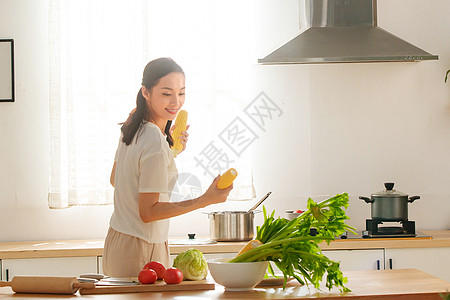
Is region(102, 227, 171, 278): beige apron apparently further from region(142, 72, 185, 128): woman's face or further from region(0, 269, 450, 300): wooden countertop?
region(142, 72, 185, 128): woman's face

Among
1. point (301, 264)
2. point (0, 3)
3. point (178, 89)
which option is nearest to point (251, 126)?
point (178, 89)

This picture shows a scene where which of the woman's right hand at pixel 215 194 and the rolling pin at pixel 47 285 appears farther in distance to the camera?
the woman's right hand at pixel 215 194

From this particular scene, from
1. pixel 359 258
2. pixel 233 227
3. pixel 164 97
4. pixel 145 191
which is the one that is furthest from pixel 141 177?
pixel 359 258

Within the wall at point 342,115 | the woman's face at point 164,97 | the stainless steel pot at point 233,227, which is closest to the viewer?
the woman's face at point 164,97

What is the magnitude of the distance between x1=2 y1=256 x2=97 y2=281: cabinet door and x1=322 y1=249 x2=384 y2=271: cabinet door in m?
1.29

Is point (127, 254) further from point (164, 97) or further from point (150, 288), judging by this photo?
point (164, 97)

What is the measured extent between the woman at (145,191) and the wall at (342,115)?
145cm

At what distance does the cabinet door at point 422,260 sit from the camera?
11.2 feet

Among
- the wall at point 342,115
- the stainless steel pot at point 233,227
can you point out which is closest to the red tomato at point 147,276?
the stainless steel pot at point 233,227

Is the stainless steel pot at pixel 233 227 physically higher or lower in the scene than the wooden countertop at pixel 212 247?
higher

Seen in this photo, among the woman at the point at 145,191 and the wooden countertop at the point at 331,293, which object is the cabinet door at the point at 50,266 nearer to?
the woman at the point at 145,191

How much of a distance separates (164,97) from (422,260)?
176 centimetres

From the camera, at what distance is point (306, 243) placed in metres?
2.07

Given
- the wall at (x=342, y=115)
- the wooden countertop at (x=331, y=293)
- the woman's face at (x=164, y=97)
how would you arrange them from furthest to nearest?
the wall at (x=342, y=115) → the woman's face at (x=164, y=97) → the wooden countertop at (x=331, y=293)
